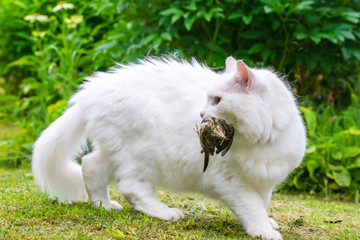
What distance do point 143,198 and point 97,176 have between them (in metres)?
0.41

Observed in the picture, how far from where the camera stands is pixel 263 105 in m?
2.73

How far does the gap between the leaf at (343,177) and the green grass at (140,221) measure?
88cm

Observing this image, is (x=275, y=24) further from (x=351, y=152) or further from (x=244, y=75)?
(x=244, y=75)

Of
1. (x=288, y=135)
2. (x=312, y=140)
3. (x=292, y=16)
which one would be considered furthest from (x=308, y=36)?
(x=288, y=135)

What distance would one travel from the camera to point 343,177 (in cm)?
507

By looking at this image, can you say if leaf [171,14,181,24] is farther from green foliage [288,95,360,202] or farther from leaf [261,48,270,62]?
green foliage [288,95,360,202]

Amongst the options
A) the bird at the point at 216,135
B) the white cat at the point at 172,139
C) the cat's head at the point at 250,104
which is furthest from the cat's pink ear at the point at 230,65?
the bird at the point at 216,135

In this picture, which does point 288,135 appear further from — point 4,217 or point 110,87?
point 4,217

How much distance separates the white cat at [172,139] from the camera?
2775mm

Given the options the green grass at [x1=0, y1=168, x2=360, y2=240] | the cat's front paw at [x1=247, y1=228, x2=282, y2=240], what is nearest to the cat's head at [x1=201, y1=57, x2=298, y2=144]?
the cat's front paw at [x1=247, y1=228, x2=282, y2=240]

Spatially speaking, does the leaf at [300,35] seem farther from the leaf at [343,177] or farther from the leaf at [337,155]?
the leaf at [343,177]

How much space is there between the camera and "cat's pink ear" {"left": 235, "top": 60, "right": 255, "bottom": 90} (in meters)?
2.71

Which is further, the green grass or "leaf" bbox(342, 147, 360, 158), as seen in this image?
"leaf" bbox(342, 147, 360, 158)

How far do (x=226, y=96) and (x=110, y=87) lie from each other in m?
1.04
